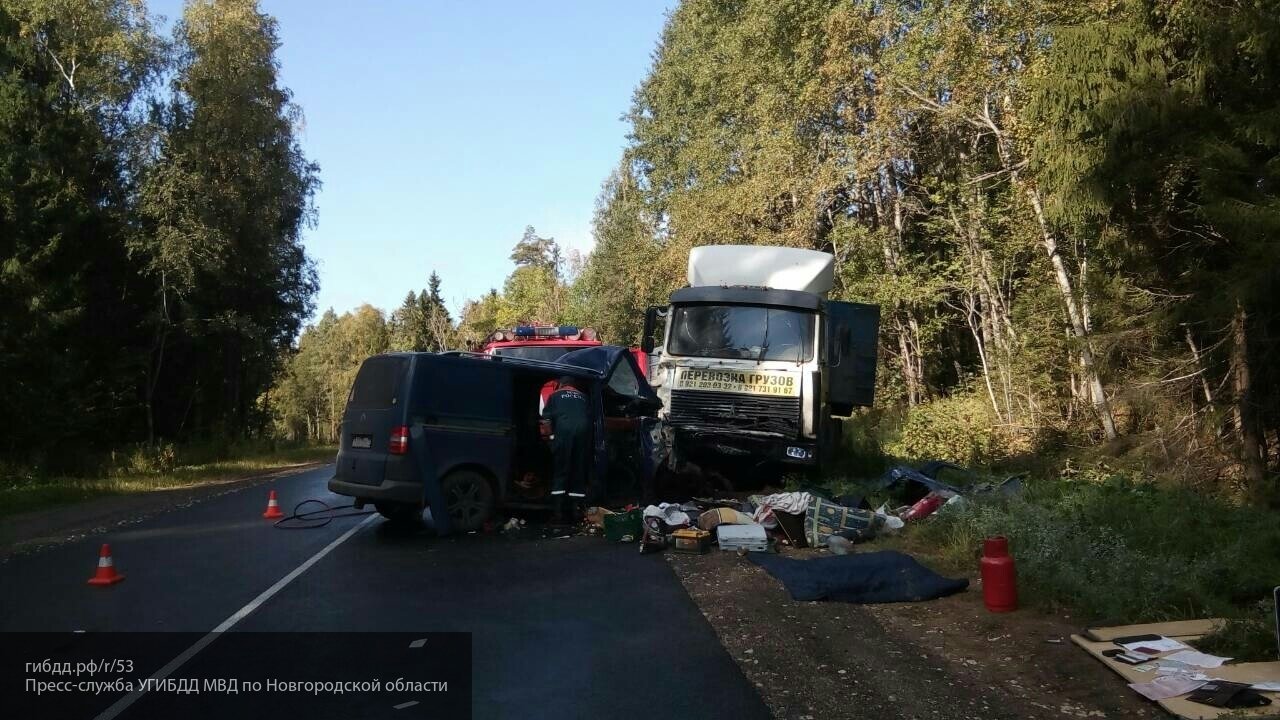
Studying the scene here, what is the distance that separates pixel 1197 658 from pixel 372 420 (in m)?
8.06

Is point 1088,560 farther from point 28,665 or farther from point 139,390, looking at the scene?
point 139,390

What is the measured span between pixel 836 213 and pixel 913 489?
654 inches

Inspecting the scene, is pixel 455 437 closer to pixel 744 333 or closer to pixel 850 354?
pixel 744 333

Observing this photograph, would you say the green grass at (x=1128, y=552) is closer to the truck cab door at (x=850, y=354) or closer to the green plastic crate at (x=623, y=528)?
the green plastic crate at (x=623, y=528)

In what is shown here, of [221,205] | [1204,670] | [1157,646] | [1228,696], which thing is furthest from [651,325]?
[221,205]

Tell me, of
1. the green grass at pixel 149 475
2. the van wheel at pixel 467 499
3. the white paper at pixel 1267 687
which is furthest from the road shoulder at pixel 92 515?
the white paper at pixel 1267 687

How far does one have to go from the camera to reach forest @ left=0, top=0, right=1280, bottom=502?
39.5ft

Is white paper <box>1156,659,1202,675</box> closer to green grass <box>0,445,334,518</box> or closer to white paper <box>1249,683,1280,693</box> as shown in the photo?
white paper <box>1249,683,1280,693</box>

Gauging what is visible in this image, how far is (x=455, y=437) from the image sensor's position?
10500 mm

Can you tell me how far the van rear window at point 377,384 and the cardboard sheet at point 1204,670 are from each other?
23.5 feet

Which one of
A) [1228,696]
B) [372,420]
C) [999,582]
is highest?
[372,420]

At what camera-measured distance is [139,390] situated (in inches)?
1086

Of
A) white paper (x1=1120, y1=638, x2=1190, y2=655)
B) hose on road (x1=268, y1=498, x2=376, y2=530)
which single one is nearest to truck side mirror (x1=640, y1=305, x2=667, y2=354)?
hose on road (x1=268, y1=498, x2=376, y2=530)

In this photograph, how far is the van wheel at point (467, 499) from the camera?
416 inches
